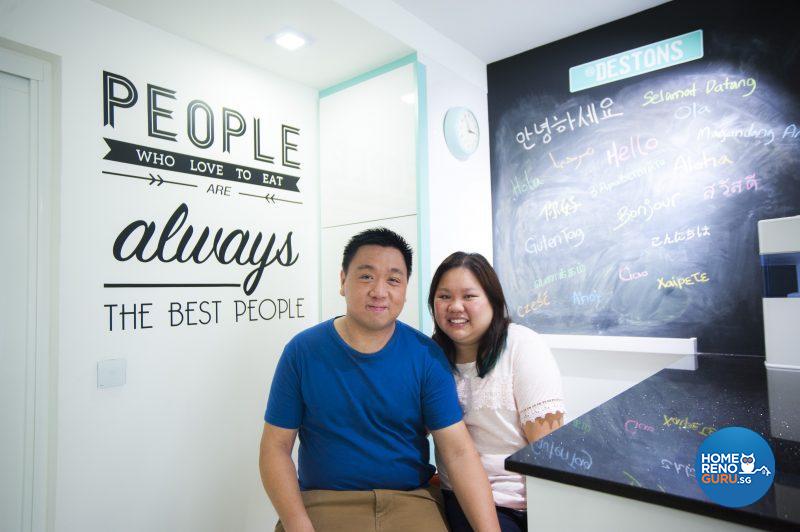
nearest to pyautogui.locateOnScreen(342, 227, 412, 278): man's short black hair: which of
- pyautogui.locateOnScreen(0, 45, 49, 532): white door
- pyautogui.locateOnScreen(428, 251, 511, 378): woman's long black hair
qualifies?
pyautogui.locateOnScreen(428, 251, 511, 378): woman's long black hair

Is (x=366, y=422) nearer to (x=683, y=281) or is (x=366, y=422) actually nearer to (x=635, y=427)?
(x=635, y=427)

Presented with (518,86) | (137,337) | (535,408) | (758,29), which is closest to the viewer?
(535,408)

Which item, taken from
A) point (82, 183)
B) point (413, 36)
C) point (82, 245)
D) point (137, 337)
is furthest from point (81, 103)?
point (413, 36)

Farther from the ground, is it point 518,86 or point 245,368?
point 518,86

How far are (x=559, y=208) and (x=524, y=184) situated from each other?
0.27 m

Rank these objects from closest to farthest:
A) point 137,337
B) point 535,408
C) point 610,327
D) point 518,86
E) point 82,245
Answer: point 535,408 → point 82,245 → point 137,337 → point 610,327 → point 518,86

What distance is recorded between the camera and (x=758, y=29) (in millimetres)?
2176

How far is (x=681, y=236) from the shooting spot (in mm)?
2363

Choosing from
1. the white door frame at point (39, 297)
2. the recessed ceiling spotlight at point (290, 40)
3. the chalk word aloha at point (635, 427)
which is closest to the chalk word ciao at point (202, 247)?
the white door frame at point (39, 297)

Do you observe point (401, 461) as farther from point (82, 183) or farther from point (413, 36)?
point (413, 36)

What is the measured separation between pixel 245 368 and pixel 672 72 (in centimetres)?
264

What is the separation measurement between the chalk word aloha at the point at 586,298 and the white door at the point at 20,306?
251cm

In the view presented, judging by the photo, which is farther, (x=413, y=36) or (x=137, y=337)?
(x=413, y=36)

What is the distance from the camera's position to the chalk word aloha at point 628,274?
97.3 inches
